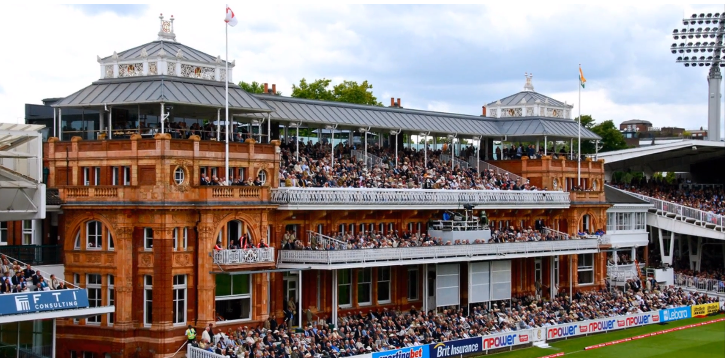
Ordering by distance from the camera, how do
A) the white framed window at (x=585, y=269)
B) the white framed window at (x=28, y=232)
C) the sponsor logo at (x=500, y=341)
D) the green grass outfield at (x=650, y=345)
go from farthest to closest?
1. the white framed window at (x=585, y=269)
2. the green grass outfield at (x=650, y=345)
3. the sponsor logo at (x=500, y=341)
4. the white framed window at (x=28, y=232)

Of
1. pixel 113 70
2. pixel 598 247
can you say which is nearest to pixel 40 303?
pixel 113 70

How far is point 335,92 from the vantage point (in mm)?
86438

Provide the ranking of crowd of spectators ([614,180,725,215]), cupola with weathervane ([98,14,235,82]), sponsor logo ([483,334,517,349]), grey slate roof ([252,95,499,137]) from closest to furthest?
cupola with weathervane ([98,14,235,82]) → sponsor logo ([483,334,517,349]) → grey slate roof ([252,95,499,137]) → crowd of spectators ([614,180,725,215])

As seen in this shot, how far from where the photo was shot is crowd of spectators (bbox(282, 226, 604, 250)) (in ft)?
155

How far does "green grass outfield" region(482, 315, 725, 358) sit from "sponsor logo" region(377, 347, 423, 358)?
5.67 metres

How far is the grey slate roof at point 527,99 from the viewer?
70.0 meters

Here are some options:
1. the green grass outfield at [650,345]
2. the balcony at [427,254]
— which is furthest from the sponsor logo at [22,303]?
the green grass outfield at [650,345]

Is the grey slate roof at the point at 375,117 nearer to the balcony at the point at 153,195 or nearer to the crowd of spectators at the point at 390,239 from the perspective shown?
the crowd of spectators at the point at 390,239

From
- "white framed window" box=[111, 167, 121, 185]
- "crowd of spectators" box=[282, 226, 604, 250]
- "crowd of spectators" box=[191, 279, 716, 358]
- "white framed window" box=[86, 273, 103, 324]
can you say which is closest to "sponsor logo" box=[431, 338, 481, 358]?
"crowd of spectators" box=[191, 279, 716, 358]

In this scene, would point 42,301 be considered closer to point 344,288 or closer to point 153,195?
point 153,195

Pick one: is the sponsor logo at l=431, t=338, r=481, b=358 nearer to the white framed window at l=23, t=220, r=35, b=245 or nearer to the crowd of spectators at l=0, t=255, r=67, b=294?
the crowd of spectators at l=0, t=255, r=67, b=294

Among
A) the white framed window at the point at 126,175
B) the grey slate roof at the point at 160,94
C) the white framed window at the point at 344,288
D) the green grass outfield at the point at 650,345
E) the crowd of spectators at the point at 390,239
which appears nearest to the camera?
the white framed window at the point at 126,175

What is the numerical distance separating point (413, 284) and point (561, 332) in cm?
840

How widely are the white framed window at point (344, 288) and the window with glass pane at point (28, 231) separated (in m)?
14.8
